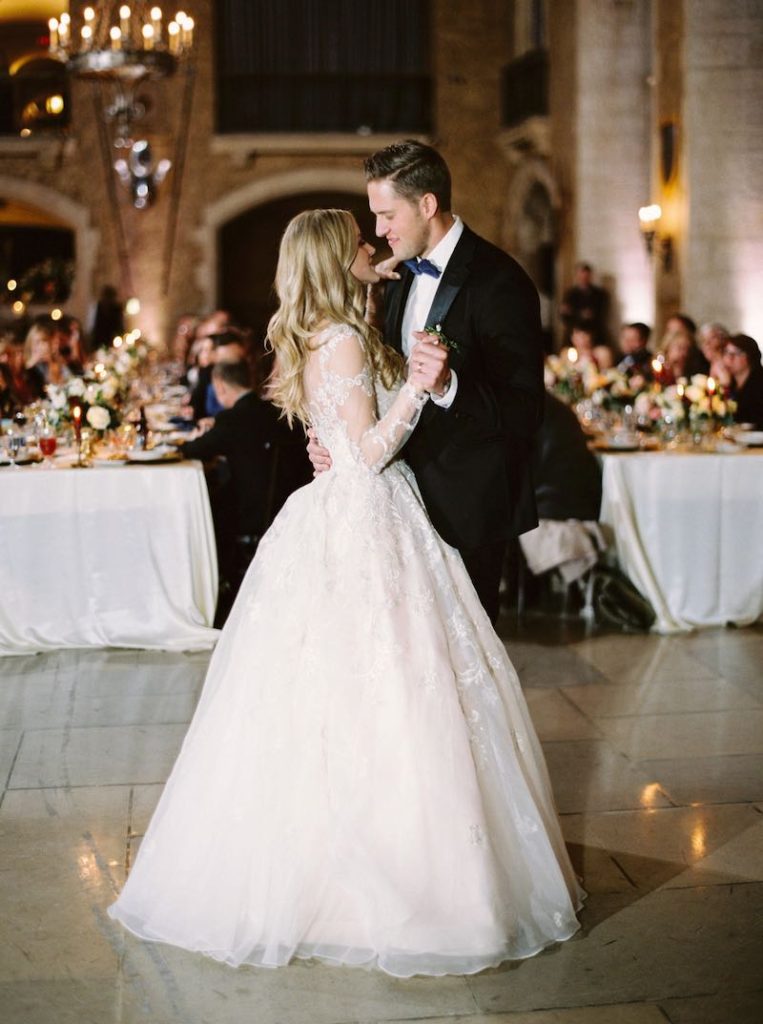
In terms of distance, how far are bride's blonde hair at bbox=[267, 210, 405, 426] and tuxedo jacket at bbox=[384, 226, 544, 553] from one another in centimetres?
17

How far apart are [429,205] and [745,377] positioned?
17.2 ft

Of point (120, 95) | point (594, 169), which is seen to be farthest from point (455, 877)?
point (594, 169)

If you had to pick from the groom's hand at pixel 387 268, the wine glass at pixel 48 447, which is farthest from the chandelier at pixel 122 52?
the groom's hand at pixel 387 268

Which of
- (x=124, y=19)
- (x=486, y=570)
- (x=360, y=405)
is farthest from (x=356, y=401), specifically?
(x=124, y=19)

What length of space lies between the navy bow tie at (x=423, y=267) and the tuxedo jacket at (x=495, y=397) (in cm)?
6

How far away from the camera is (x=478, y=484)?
312 centimetres

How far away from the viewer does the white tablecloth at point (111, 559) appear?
19.0 ft

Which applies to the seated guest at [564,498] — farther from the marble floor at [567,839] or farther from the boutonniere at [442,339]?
the boutonniere at [442,339]

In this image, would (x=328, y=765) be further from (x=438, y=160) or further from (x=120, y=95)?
(x=120, y=95)

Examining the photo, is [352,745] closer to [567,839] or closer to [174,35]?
[567,839]

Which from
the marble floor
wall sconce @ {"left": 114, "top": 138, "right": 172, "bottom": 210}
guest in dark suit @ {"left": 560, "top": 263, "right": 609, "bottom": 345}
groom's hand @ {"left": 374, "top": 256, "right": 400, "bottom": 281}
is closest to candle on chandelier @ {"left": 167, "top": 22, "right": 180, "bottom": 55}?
guest in dark suit @ {"left": 560, "top": 263, "right": 609, "bottom": 345}

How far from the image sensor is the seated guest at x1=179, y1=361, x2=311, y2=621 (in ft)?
20.2

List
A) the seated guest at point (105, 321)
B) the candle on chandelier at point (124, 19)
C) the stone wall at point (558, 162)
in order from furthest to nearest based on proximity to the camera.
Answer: the seated guest at point (105, 321)
the stone wall at point (558, 162)
the candle on chandelier at point (124, 19)

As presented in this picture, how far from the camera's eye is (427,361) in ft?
9.09
